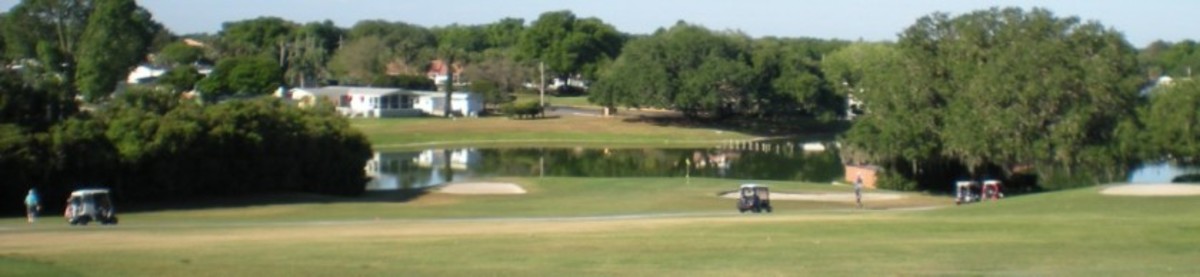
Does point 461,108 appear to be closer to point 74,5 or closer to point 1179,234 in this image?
point 74,5

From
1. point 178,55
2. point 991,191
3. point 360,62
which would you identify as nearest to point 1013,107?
point 991,191

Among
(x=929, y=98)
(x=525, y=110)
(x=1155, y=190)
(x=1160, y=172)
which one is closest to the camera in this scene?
(x=1155, y=190)

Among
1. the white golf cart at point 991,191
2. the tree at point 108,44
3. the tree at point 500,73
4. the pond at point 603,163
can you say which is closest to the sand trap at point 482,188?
the pond at point 603,163

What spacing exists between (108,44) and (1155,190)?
76.7 m

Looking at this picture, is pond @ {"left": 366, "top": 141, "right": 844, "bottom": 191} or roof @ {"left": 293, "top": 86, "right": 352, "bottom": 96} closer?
pond @ {"left": 366, "top": 141, "right": 844, "bottom": 191}

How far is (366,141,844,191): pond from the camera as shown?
3305 inches

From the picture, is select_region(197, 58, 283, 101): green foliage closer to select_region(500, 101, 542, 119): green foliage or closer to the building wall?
select_region(500, 101, 542, 119): green foliage

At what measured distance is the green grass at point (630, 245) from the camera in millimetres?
23000

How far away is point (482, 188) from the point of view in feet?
208

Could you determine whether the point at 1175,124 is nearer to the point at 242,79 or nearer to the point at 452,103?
the point at 452,103

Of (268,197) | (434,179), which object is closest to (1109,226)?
(268,197)

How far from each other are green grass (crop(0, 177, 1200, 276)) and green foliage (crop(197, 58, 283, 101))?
9100 centimetres

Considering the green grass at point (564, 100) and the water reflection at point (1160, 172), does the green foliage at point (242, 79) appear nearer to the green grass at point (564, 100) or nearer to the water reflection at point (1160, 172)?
the green grass at point (564, 100)

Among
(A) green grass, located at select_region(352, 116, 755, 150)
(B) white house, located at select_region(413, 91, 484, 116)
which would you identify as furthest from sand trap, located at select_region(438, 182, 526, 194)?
(B) white house, located at select_region(413, 91, 484, 116)
